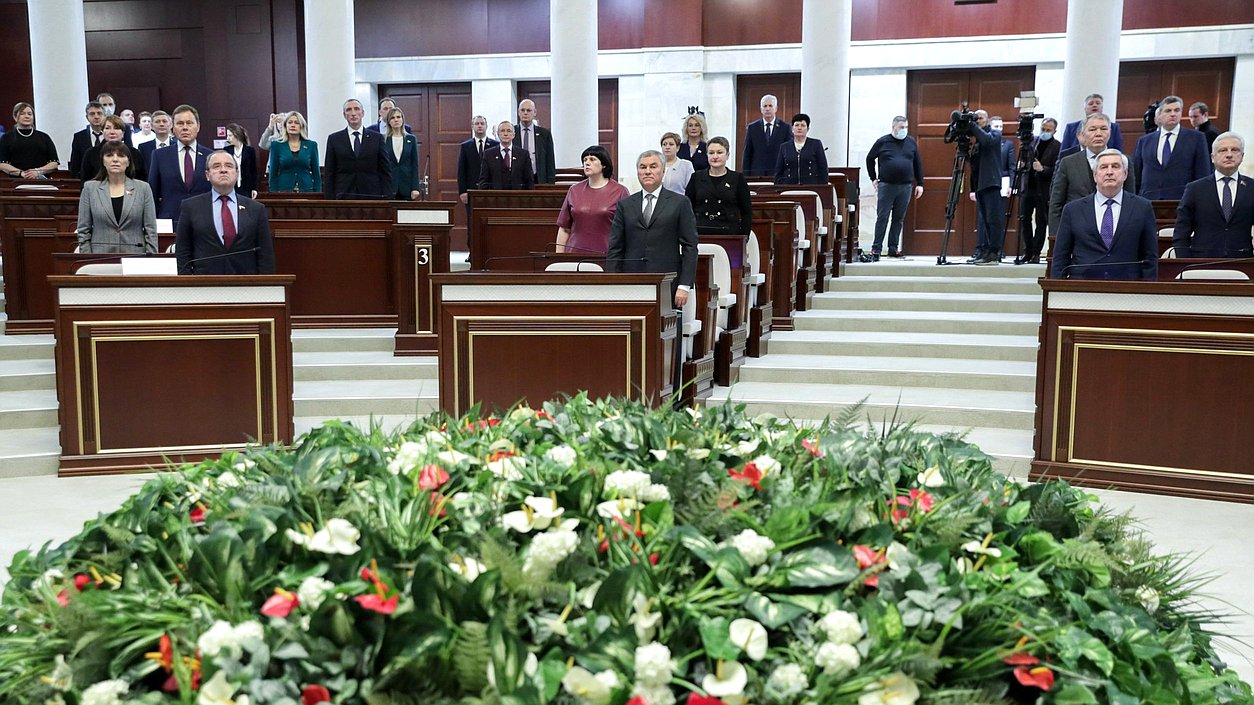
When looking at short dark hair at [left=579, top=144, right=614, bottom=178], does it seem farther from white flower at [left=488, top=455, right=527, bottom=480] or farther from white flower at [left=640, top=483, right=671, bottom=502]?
white flower at [left=640, top=483, right=671, bottom=502]

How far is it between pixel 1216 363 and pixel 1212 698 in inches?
174

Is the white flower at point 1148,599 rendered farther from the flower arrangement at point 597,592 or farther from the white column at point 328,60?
the white column at point 328,60

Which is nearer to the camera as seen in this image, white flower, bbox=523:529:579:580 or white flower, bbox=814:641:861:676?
white flower, bbox=814:641:861:676

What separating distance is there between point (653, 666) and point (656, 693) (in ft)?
0.12

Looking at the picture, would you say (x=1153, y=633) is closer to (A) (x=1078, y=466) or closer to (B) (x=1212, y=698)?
(B) (x=1212, y=698)

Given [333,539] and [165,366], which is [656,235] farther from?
[333,539]

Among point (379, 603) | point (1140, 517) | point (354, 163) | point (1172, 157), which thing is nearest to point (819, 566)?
point (379, 603)

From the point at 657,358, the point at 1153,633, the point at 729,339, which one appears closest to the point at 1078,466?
the point at 657,358

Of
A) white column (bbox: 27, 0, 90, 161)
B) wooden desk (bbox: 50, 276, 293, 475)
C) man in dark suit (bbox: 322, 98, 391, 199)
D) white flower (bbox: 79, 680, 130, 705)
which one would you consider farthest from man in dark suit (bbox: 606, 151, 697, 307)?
white column (bbox: 27, 0, 90, 161)

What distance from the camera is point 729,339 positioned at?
26.1ft

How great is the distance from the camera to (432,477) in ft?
6.09

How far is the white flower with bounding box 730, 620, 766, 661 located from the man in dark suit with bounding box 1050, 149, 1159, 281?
5.18 metres

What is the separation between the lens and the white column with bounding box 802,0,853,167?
11.9 metres

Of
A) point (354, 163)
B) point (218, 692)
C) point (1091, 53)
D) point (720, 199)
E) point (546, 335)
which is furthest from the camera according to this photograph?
point (1091, 53)
